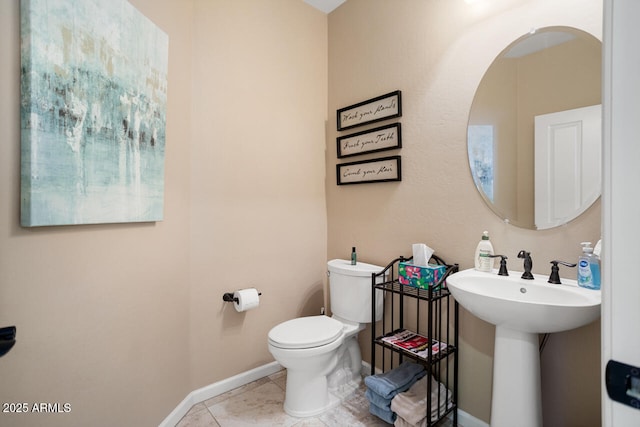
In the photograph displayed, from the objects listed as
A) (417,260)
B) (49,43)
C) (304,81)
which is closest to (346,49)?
(304,81)

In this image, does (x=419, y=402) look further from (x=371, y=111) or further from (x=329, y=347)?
(x=371, y=111)

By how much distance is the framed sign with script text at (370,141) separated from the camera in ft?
6.97

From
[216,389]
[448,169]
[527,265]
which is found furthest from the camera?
[216,389]

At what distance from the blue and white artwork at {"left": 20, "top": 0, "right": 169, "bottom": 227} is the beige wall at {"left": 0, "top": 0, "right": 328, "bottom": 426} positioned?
→ 0.05m

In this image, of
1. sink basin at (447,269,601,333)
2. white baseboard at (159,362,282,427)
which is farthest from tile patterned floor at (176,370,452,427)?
sink basin at (447,269,601,333)

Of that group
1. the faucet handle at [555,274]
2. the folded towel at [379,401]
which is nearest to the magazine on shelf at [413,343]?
the folded towel at [379,401]

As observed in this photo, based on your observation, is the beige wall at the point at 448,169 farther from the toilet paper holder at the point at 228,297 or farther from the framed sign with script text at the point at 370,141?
the toilet paper holder at the point at 228,297

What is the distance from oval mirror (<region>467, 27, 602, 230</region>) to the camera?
4.55ft

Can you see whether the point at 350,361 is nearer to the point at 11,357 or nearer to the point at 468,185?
the point at 468,185

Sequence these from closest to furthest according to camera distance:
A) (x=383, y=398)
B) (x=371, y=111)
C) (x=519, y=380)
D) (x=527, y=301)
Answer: (x=527, y=301)
(x=519, y=380)
(x=383, y=398)
(x=371, y=111)

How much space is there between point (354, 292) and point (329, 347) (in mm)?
414

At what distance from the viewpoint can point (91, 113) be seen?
1.23 meters

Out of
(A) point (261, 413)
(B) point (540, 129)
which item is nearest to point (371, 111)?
(B) point (540, 129)

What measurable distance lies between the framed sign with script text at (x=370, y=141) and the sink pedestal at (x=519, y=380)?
127 cm
